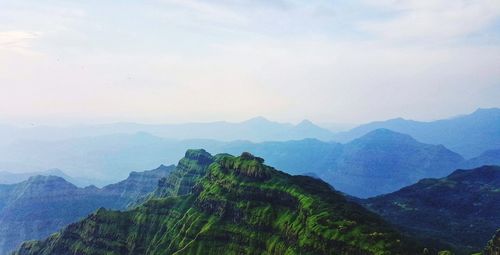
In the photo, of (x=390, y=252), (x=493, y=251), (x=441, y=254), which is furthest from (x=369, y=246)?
(x=493, y=251)

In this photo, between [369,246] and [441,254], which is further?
[369,246]

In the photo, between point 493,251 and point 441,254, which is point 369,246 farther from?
point 493,251

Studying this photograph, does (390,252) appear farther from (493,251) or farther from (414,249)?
(493,251)

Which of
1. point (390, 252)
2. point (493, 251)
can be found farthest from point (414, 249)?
point (493, 251)

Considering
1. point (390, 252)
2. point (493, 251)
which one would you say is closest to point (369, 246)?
point (390, 252)

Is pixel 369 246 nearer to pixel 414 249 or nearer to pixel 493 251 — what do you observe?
pixel 414 249
